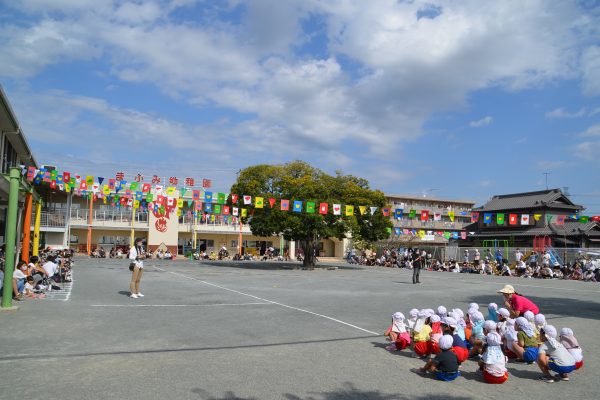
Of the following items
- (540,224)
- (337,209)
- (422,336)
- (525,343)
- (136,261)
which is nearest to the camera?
(525,343)

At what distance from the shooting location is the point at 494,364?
6.32 meters

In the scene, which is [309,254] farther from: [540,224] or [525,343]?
[525,343]

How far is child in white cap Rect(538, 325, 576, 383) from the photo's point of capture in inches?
253

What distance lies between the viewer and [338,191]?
117 ft

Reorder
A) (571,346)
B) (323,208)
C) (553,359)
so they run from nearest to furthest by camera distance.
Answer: (553,359), (571,346), (323,208)

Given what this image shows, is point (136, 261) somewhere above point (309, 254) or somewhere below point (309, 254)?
above

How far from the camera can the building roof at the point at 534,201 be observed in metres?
42.3

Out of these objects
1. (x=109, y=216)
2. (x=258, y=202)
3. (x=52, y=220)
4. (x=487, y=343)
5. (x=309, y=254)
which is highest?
(x=258, y=202)

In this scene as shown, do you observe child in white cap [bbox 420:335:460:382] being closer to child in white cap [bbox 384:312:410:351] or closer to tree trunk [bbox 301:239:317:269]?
child in white cap [bbox 384:312:410:351]

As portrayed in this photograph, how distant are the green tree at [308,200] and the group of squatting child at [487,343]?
24116mm

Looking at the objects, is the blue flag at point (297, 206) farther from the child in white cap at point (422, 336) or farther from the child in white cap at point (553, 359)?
the child in white cap at point (553, 359)

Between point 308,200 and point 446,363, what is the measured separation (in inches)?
1039

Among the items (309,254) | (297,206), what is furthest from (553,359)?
(309,254)

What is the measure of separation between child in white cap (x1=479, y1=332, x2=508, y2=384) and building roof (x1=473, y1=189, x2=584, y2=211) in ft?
130
